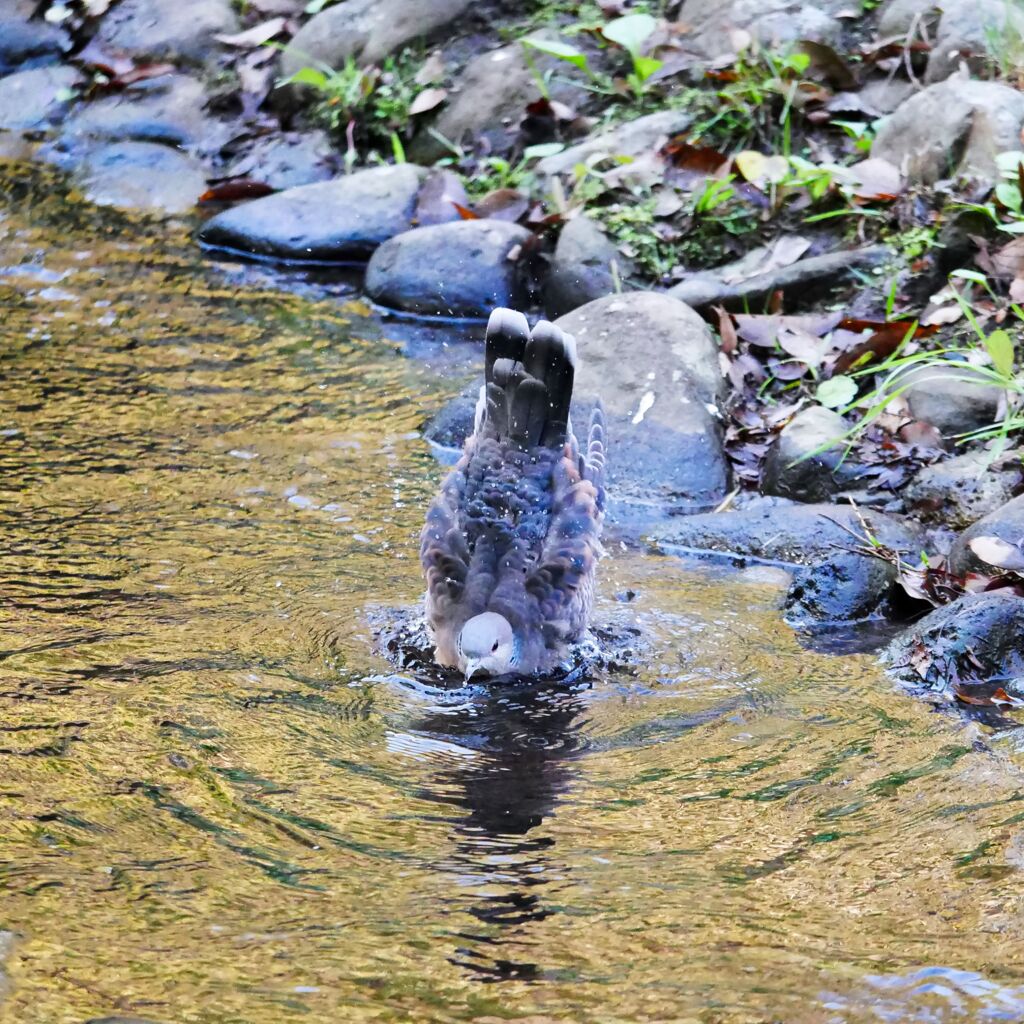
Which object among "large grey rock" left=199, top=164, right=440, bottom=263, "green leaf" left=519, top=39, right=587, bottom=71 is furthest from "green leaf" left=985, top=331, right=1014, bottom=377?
"large grey rock" left=199, top=164, right=440, bottom=263

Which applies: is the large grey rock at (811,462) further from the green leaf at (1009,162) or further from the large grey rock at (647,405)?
the green leaf at (1009,162)

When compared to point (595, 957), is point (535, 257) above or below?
below

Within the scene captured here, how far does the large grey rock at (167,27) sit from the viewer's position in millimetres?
11609

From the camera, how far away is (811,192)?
7.93 m

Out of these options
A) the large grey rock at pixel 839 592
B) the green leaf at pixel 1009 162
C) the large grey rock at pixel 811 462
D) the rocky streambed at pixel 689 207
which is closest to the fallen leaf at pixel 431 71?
the rocky streambed at pixel 689 207

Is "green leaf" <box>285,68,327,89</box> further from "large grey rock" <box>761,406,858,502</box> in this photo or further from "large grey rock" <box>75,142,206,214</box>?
"large grey rock" <box>761,406,858,502</box>

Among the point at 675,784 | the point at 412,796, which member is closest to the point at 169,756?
the point at 412,796

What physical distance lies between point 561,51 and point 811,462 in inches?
165

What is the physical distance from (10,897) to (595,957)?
1.36 metres

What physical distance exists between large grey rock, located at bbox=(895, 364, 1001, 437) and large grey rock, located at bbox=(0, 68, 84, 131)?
7906 millimetres

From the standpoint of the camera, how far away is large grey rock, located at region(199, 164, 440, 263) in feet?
30.9

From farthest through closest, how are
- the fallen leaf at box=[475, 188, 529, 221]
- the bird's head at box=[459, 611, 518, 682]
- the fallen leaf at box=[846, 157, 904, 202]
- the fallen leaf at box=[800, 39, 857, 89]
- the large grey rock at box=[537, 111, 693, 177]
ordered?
the fallen leaf at box=[475, 188, 529, 221], the large grey rock at box=[537, 111, 693, 177], the fallen leaf at box=[800, 39, 857, 89], the fallen leaf at box=[846, 157, 904, 202], the bird's head at box=[459, 611, 518, 682]

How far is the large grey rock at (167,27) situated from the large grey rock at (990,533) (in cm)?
829

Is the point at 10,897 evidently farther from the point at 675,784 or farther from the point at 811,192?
the point at 811,192
